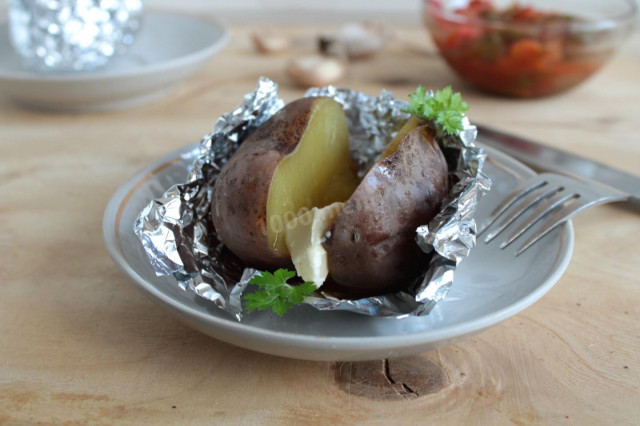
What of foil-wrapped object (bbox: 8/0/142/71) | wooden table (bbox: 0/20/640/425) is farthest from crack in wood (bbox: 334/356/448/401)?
foil-wrapped object (bbox: 8/0/142/71)

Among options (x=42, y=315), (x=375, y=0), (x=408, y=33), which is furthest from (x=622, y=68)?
(x=42, y=315)

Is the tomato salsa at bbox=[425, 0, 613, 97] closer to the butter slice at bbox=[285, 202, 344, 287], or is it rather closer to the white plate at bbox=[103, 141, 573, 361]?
the white plate at bbox=[103, 141, 573, 361]

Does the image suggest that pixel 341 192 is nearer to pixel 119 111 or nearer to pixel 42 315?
pixel 42 315

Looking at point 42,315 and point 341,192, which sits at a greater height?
point 341,192

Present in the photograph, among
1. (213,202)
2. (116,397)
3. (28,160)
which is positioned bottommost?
(28,160)

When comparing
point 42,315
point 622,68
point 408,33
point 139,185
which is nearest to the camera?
point 42,315

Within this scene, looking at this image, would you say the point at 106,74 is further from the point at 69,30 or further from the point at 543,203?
the point at 543,203

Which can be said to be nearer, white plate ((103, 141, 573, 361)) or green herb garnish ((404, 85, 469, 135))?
white plate ((103, 141, 573, 361))
